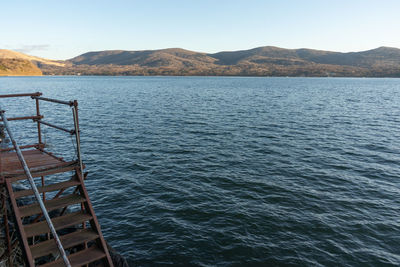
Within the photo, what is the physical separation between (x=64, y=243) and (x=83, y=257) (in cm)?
67

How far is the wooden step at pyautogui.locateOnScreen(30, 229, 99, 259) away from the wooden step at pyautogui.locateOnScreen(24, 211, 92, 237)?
366mm

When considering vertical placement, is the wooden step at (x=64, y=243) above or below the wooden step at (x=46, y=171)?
below

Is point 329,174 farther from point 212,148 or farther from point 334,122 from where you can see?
point 334,122

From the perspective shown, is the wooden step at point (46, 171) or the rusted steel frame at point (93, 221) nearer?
the wooden step at point (46, 171)

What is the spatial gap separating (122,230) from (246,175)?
381 inches

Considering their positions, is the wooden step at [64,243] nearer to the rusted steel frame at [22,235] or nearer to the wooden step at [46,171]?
the rusted steel frame at [22,235]

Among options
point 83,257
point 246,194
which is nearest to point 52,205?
point 83,257

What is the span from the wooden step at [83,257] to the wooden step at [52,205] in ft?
4.73

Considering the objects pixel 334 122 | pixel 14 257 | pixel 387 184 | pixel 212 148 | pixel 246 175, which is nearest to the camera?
pixel 14 257

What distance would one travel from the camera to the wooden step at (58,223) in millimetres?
6754

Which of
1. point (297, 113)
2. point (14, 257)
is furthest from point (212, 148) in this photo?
point (297, 113)

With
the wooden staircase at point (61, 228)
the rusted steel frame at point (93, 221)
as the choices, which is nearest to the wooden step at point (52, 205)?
the wooden staircase at point (61, 228)

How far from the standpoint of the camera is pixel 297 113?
45.5 metres

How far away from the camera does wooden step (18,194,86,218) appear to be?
702 cm
